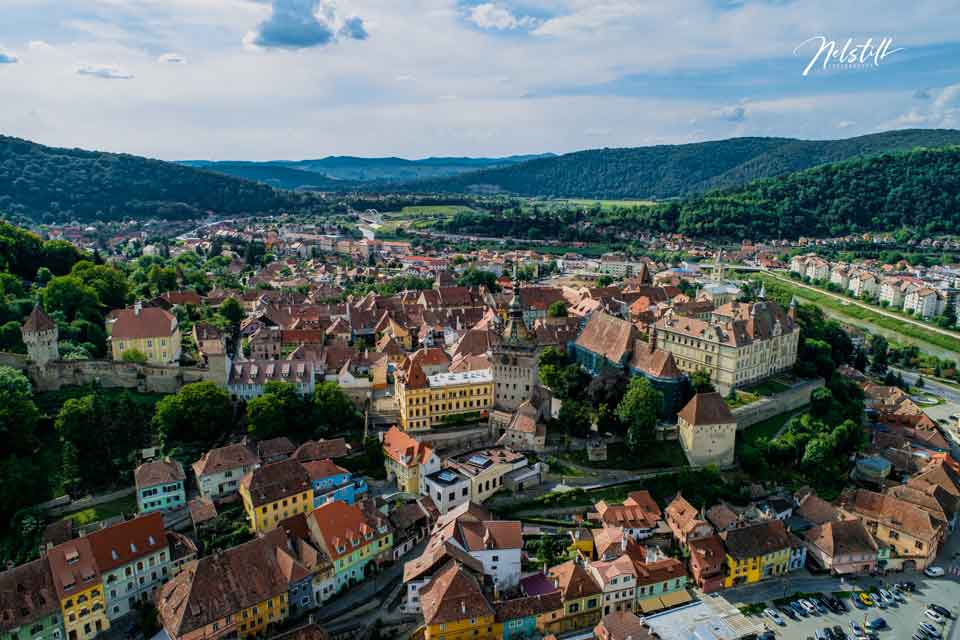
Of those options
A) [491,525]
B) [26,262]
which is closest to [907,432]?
[491,525]

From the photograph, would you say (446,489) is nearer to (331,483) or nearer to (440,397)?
(331,483)

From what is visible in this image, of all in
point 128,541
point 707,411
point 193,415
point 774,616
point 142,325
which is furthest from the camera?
point 142,325

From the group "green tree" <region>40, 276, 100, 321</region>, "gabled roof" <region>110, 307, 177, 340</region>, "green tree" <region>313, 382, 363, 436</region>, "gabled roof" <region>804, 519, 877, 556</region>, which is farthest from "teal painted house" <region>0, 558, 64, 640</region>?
"gabled roof" <region>804, 519, 877, 556</region>

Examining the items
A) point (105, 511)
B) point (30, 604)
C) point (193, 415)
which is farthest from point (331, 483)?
point (30, 604)

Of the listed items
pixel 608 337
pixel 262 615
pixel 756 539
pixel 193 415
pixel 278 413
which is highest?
pixel 608 337

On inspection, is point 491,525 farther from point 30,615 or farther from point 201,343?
point 201,343

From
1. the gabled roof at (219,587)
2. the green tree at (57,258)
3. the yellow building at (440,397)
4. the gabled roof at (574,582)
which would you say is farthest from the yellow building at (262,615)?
the green tree at (57,258)

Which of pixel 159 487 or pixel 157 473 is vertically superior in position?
pixel 157 473

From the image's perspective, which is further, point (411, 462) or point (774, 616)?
point (411, 462)
